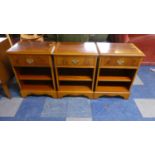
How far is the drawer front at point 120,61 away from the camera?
1.34 metres

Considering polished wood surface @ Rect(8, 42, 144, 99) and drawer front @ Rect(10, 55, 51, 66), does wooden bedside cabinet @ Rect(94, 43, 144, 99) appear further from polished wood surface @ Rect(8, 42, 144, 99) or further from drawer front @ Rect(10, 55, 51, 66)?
drawer front @ Rect(10, 55, 51, 66)

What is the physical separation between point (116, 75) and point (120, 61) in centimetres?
32

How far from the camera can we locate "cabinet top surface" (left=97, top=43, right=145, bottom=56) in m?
1.31

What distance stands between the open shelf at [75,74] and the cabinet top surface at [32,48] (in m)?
0.36

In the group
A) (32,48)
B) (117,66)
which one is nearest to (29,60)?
(32,48)

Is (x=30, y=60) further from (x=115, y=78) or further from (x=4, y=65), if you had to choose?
(x=115, y=78)

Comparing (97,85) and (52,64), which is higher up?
(52,64)
